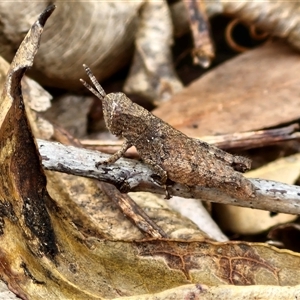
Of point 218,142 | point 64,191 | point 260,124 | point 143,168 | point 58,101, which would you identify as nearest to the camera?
point 143,168

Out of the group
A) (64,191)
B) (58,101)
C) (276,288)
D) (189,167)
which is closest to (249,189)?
(189,167)

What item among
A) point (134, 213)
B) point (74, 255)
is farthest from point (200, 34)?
point (74, 255)

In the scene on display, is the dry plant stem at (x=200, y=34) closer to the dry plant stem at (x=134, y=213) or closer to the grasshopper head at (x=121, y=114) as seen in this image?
the grasshopper head at (x=121, y=114)

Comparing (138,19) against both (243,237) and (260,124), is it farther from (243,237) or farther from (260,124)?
(243,237)

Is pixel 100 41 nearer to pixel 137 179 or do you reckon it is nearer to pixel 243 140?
pixel 243 140

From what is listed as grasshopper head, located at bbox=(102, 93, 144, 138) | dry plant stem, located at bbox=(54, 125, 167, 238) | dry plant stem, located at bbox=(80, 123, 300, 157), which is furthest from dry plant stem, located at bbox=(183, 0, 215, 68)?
dry plant stem, located at bbox=(54, 125, 167, 238)

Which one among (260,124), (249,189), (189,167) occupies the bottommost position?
(260,124)

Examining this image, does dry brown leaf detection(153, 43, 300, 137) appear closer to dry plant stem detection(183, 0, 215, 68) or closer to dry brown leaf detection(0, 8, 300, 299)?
dry plant stem detection(183, 0, 215, 68)
